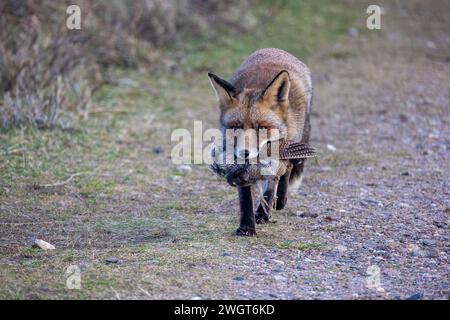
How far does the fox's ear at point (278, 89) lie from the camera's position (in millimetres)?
5918

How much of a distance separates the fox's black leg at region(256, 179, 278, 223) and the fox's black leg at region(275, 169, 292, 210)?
0.18 meters

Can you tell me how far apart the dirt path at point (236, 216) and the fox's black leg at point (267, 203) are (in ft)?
0.34

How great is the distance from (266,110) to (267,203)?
2.99 ft

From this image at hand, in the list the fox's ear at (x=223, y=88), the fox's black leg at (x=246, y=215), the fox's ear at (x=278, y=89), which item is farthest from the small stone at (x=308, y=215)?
the fox's ear at (x=223, y=88)

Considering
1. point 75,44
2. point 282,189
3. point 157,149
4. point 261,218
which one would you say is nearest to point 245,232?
point 261,218

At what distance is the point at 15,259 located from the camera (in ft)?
18.1

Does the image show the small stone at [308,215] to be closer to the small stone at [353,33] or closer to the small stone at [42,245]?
the small stone at [42,245]

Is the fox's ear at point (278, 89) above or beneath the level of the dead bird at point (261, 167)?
above

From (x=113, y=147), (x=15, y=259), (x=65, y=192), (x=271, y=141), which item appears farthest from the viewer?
(x=113, y=147)

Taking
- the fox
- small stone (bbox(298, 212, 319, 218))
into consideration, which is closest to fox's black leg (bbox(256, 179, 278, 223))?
the fox
